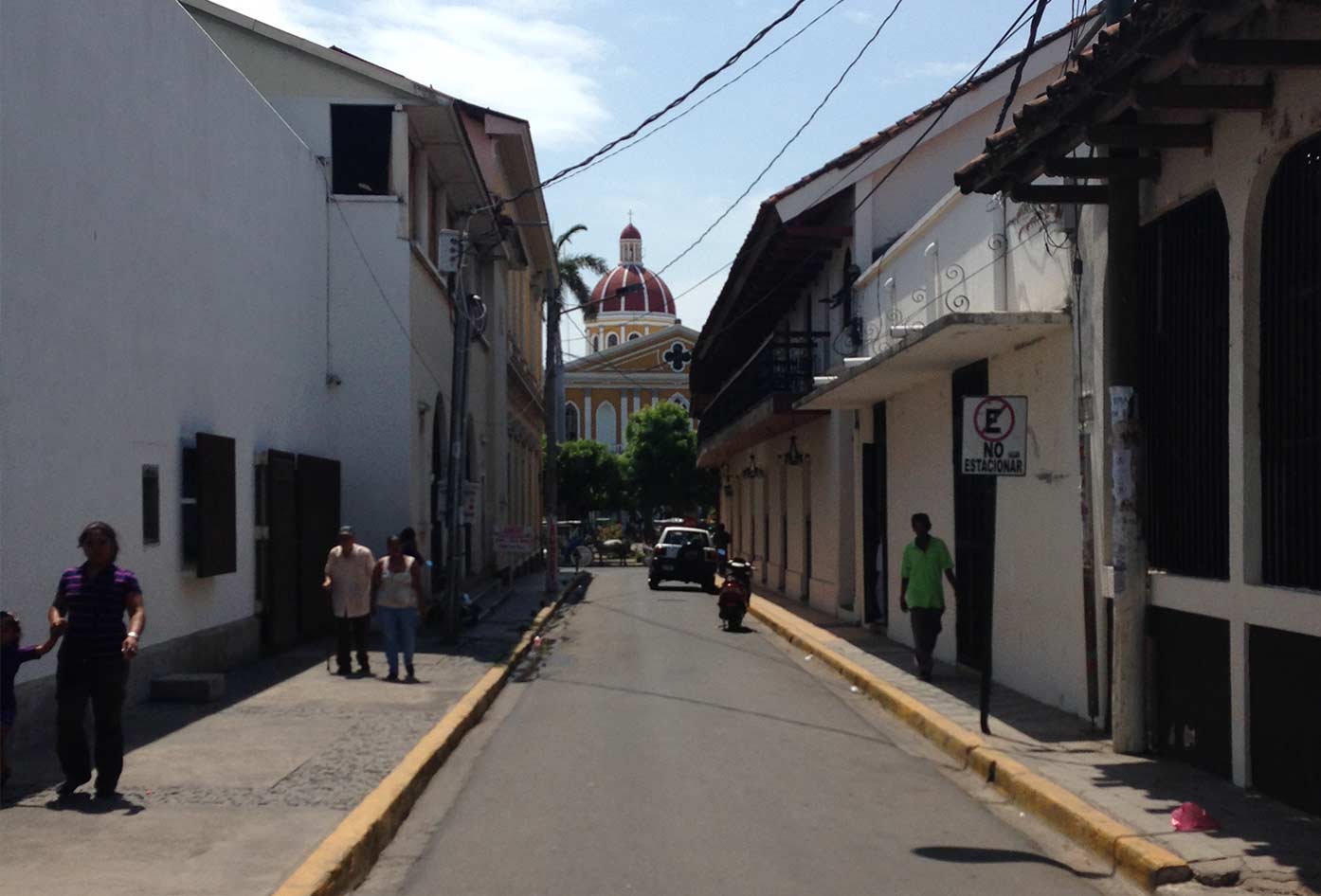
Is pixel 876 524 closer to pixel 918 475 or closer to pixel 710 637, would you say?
pixel 710 637

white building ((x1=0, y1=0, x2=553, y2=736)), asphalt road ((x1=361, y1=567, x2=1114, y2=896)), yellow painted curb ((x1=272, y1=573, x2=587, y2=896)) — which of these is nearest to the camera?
yellow painted curb ((x1=272, y1=573, x2=587, y2=896))

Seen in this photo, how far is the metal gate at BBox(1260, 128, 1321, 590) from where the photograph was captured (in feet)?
27.9

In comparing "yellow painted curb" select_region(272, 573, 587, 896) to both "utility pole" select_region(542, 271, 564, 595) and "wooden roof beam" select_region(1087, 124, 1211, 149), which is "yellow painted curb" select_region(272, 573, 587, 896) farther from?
"utility pole" select_region(542, 271, 564, 595)

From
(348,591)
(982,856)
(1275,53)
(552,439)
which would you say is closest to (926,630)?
(348,591)

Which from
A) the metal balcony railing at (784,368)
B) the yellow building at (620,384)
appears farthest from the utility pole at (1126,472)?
the yellow building at (620,384)

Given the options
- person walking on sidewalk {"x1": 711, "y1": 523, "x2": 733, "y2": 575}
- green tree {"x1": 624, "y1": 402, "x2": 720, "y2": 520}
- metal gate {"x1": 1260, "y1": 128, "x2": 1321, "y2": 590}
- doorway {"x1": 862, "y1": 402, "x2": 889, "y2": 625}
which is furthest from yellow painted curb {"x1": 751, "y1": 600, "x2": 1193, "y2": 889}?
green tree {"x1": 624, "y1": 402, "x2": 720, "y2": 520}

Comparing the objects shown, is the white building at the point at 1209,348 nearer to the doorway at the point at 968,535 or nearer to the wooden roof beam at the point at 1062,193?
the wooden roof beam at the point at 1062,193

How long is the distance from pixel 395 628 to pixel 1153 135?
9.67 meters

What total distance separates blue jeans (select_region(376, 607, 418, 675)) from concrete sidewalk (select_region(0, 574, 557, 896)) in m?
0.35

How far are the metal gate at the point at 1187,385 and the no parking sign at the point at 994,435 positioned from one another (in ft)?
3.77

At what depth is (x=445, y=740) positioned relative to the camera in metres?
12.0

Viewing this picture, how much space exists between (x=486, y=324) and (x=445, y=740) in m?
24.6

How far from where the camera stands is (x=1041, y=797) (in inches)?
367

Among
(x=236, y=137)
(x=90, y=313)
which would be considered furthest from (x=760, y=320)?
(x=90, y=313)
